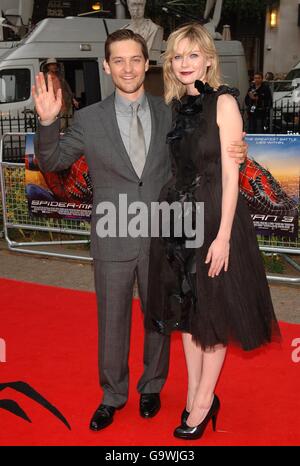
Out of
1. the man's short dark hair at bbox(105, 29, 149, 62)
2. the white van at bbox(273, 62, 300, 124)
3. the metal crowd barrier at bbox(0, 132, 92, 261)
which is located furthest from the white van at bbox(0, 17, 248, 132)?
the man's short dark hair at bbox(105, 29, 149, 62)

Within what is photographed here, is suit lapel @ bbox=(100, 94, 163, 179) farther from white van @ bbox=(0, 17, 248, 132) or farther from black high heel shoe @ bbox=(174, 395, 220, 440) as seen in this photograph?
white van @ bbox=(0, 17, 248, 132)

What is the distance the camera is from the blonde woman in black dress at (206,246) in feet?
8.86

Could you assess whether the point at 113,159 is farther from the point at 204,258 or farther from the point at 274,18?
the point at 274,18

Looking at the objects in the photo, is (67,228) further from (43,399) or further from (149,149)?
(149,149)

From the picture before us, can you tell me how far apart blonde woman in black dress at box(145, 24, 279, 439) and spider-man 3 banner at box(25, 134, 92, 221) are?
128 inches

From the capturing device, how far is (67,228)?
6.75m

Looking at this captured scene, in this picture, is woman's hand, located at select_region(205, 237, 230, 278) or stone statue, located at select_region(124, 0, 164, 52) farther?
stone statue, located at select_region(124, 0, 164, 52)

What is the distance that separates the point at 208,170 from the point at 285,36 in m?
29.5

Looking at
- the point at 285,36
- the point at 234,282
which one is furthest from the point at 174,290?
the point at 285,36

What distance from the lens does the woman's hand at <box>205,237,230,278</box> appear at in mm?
2717

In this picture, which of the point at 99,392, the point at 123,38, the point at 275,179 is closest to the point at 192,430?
the point at 99,392

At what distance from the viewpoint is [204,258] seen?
9.18 feet

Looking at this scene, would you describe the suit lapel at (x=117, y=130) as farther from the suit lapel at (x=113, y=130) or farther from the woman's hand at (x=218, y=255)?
the woman's hand at (x=218, y=255)

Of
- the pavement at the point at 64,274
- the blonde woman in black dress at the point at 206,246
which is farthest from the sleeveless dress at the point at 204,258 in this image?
the pavement at the point at 64,274
